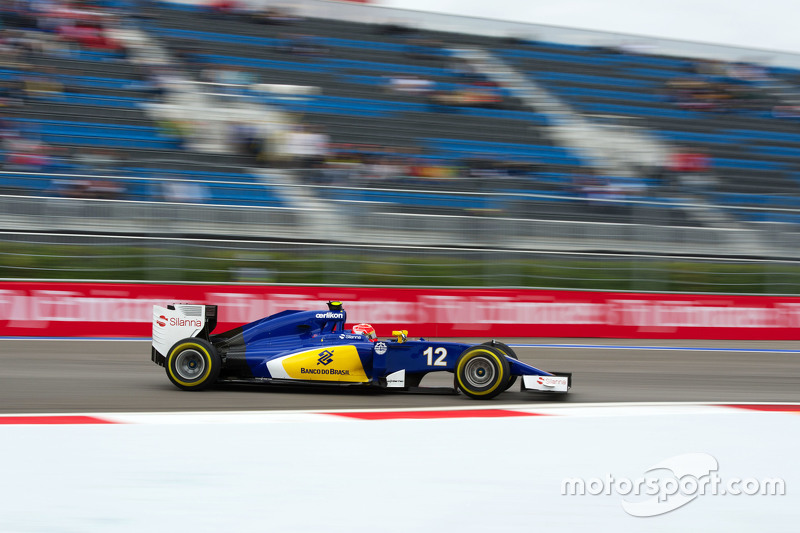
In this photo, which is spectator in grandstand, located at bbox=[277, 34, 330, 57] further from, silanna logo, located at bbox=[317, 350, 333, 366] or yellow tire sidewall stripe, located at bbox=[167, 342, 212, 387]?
silanna logo, located at bbox=[317, 350, 333, 366]

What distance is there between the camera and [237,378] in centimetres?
736

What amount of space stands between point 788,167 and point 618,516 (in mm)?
18777

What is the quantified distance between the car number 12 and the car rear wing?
1915 mm

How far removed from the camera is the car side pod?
6.92 m

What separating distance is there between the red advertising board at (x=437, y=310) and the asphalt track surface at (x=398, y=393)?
0.54m

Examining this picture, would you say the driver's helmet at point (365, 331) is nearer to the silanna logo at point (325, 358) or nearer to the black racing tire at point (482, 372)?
the silanna logo at point (325, 358)

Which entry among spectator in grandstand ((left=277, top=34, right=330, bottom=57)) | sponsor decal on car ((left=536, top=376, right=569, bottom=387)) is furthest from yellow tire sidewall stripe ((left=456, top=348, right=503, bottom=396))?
spectator in grandstand ((left=277, top=34, right=330, bottom=57))

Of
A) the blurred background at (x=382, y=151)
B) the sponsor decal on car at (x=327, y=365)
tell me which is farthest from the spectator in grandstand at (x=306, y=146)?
the sponsor decal on car at (x=327, y=365)

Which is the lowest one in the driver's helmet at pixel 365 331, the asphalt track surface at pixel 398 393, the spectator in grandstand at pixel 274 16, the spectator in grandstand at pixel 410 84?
the asphalt track surface at pixel 398 393

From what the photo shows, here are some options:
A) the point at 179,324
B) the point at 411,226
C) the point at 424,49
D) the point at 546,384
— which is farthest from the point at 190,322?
the point at 424,49

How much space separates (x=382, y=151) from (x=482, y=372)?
10.9 m

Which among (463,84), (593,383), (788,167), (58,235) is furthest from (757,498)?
(788,167)

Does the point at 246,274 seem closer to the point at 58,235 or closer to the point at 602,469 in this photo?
the point at 58,235

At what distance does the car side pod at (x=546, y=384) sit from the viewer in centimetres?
692
